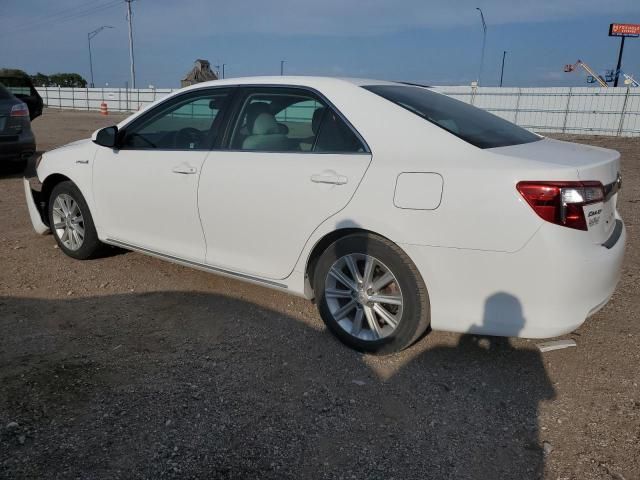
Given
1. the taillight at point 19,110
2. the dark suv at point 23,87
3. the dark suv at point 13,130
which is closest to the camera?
the dark suv at point 13,130

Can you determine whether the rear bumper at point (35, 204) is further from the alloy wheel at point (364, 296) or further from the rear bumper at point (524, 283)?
the rear bumper at point (524, 283)

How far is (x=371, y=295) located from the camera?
3.30 metres

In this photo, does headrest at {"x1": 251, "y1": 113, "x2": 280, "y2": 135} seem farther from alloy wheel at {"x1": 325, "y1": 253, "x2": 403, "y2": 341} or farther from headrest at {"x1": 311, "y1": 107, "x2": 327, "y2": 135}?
alloy wheel at {"x1": 325, "y1": 253, "x2": 403, "y2": 341}

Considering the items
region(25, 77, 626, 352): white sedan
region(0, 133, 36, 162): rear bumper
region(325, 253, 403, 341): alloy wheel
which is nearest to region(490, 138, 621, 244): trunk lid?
region(25, 77, 626, 352): white sedan

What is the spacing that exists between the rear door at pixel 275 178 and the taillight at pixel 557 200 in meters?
0.91

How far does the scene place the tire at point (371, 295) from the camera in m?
3.12

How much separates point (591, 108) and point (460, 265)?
84.8ft

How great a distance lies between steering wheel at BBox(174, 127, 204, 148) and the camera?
4008 millimetres

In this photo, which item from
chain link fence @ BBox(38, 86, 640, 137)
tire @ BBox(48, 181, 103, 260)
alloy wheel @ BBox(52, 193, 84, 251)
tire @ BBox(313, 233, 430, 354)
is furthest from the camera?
chain link fence @ BBox(38, 86, 640, 137)

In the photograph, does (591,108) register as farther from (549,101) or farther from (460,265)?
(460,265)

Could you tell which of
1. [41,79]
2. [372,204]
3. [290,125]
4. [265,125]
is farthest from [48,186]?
[41,79]

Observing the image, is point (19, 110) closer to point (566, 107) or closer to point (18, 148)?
point (18, 148)

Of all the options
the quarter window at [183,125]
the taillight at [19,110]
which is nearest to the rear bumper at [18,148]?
the taillight at [19,110]

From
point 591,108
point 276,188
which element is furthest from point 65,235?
point 591,108
